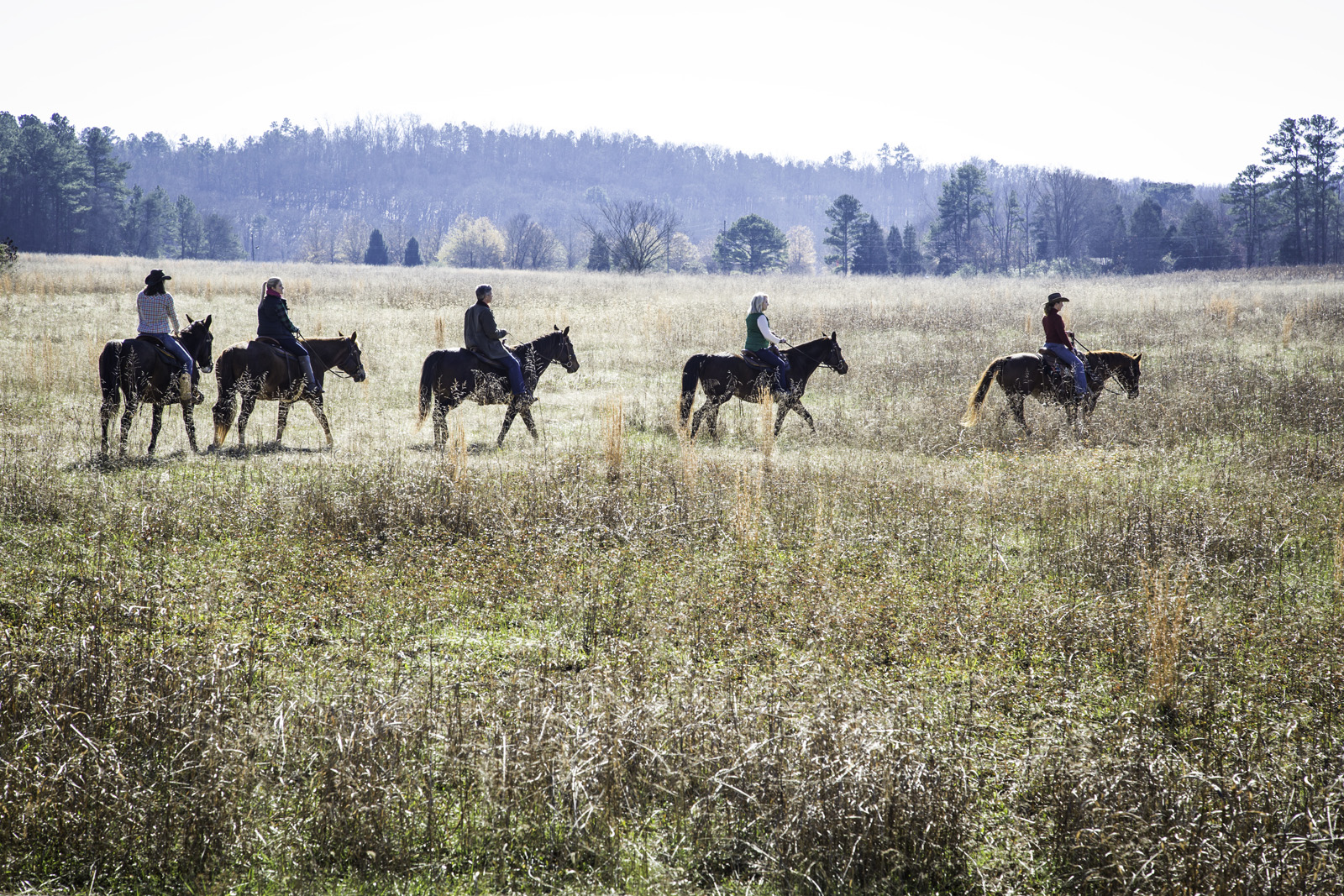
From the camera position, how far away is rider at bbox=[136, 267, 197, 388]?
10.5 meters

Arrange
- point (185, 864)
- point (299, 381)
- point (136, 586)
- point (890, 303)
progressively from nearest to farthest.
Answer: point (185, 864), point (136, 586), point (299, 381), point (890, 303)

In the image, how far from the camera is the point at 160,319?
10695 millimetres

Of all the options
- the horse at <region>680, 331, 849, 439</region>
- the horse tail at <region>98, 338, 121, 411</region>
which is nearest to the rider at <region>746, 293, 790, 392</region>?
the horse at <region>680, 331, 849, 439</region>

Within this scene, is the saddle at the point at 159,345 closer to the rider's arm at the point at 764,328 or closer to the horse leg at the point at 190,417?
the horse leg at the point at 190,417

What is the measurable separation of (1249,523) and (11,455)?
1397cm

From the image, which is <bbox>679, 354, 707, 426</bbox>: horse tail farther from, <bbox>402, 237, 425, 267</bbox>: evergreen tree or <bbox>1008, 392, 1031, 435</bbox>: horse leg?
<bbox>402, 237, 425, 267</bbox>: evergreen tree

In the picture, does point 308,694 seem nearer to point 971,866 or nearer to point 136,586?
point 136,586

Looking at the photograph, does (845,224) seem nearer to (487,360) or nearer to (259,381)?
(487,360)

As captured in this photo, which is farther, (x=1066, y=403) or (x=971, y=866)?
(x=1066, y=403)

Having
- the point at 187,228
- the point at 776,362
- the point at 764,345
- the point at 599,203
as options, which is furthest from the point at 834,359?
the point at 599,203

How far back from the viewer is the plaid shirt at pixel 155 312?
1056 centimetres

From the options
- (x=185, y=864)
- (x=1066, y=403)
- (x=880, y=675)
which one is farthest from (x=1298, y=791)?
(x=1066, y=403)

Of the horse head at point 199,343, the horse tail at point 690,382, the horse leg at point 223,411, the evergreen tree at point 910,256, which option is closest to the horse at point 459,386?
the horse tail at point 690,382

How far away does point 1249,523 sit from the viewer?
7.96 m
